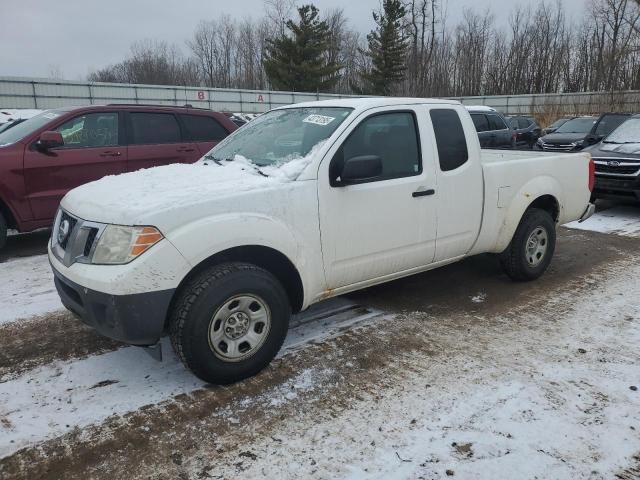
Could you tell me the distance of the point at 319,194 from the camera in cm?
348

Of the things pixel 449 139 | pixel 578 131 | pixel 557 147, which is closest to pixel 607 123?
pixel 557 147

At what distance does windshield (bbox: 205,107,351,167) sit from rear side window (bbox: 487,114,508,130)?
419 inches

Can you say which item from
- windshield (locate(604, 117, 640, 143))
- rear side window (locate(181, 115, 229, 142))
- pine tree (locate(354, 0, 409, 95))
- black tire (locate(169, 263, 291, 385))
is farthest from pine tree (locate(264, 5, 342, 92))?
black tire (locate(169, 263, 291, 385))

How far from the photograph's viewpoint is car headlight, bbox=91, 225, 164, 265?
2857mm

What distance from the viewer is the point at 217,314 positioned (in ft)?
10.0

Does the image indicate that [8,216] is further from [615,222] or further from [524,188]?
[615,222]

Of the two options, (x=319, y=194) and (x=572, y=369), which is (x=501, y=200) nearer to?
(x=572, y=369)

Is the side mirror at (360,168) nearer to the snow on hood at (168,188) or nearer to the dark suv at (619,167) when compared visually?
the snow on hood at (168,188)

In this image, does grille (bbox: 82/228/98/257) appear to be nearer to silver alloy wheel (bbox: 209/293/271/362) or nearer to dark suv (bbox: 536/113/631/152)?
silver alloy wheel (bbox: 209/293/271/362)

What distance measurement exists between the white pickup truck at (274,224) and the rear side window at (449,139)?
0.5 inches

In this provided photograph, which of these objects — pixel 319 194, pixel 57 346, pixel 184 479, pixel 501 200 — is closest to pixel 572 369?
pixel 501 200

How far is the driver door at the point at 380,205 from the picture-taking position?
3.57 meters

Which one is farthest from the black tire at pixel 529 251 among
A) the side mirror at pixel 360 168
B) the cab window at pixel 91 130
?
the cab window at pixel 91 130

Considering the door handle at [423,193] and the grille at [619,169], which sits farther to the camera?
the grille at [619,169]
